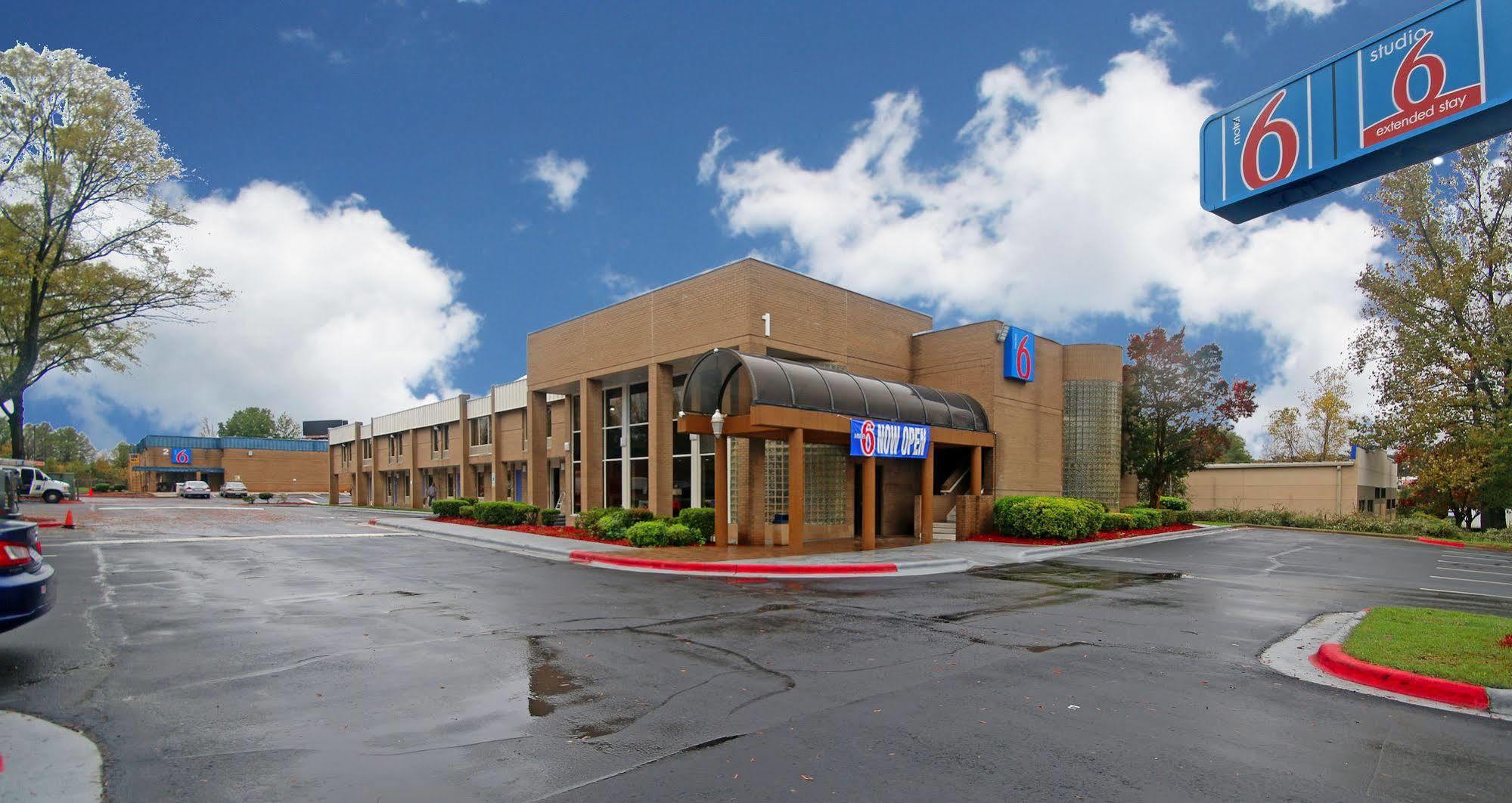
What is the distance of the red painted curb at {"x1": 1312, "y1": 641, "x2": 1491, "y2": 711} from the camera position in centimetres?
664

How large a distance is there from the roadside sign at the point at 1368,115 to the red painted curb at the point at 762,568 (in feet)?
32.6

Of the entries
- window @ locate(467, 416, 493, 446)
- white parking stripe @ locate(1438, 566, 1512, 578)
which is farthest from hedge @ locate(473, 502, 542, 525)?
white parking stripe @ locate(1438, 566, 1512, 578)

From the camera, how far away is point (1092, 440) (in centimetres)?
2895

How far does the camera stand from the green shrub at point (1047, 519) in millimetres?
22844

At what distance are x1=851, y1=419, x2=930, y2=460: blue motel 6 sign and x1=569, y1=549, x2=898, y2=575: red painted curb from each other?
3945mm

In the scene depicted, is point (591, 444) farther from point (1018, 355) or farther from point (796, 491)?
point (1018, 355)

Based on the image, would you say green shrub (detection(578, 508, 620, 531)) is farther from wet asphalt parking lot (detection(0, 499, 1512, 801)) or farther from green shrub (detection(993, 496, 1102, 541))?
green shrub (detection(993, 496, 1102, 541))

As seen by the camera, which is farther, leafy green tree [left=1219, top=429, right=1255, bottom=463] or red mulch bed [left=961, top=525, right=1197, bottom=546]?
leafy green tree [left=1219, top=429, right=1255, bottom=463]

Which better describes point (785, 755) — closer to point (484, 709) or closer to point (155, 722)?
point (484, 709)

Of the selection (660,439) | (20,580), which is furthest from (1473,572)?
(20,580)

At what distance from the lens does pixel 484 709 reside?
594 cm

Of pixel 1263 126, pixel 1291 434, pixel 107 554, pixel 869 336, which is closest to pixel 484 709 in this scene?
pixel 1263 126

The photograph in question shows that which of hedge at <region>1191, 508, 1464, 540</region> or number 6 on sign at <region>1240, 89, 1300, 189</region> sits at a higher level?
number 6 on sign at <region>1240, 89, 1300, 189</region>

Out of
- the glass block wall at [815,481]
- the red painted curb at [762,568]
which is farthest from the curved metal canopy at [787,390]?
the red painted curb at [762,568]
